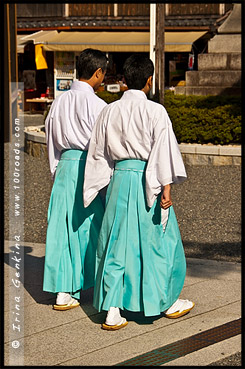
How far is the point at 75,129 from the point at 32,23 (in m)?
20.4

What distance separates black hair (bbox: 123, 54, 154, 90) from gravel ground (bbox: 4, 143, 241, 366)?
8.13ft

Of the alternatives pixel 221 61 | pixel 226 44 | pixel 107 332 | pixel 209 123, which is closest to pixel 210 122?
pixel 209 123

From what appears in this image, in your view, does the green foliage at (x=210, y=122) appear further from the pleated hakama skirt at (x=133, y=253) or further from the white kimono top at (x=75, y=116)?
the pleated hakama skirt at (x=133, y=253)

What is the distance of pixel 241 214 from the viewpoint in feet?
26.9

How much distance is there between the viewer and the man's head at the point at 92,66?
4.90m

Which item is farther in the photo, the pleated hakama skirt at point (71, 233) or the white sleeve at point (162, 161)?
the pleated hakama skirt at point (71, 233)

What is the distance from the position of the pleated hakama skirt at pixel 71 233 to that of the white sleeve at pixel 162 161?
2.41ft

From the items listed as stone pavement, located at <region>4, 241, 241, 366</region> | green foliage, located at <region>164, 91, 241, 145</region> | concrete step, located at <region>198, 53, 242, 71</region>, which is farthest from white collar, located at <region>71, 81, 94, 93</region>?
concrete step, located at <region>198, 53, 242, 71</region>

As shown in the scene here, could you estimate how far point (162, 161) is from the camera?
4.40 metres

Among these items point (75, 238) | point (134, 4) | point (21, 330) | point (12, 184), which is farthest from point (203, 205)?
point (134, 4)

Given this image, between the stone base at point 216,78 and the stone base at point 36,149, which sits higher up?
the stone base at point 216,78

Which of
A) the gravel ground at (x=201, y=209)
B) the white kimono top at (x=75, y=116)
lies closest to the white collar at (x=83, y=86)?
the white kimono top at (x=75, y=116)

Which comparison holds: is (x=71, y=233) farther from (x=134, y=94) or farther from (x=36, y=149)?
(x=36, y=149)

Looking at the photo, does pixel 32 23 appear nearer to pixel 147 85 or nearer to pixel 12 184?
pixel 12 184
